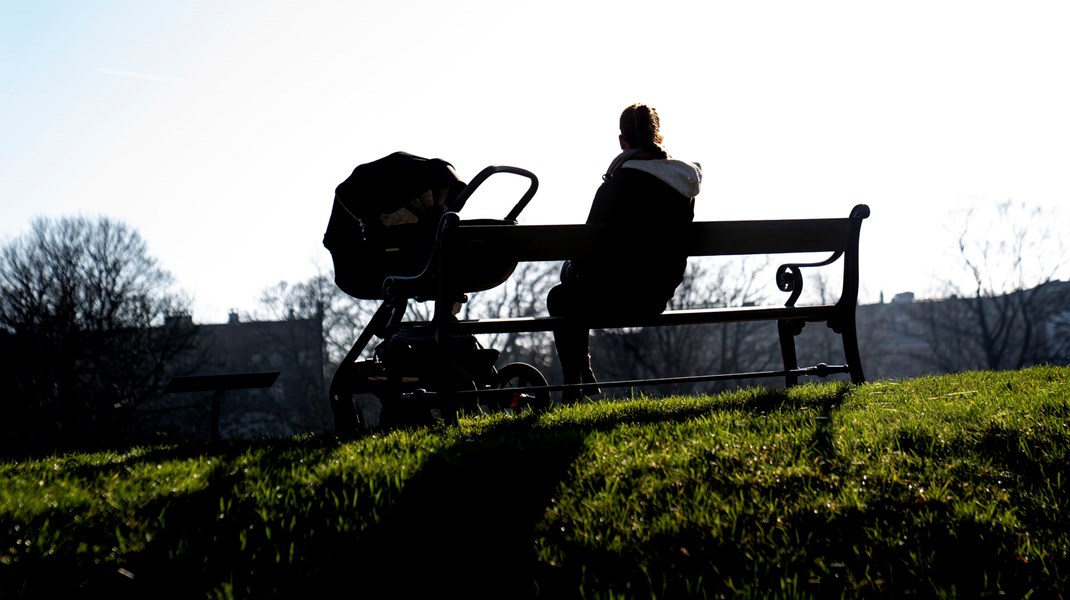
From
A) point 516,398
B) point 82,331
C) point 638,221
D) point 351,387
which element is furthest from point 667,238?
point 82,331

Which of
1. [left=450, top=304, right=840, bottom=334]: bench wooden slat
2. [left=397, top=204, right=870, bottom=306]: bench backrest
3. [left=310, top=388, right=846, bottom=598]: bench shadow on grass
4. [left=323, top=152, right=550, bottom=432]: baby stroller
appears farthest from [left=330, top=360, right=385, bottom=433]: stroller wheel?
[left=310, top=388, right=846, bottom=598]: bench shadow on grass

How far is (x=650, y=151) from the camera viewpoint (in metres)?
5.14

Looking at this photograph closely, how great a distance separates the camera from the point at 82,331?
3272cm

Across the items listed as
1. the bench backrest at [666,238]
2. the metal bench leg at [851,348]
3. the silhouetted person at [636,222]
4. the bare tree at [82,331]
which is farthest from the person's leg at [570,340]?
the bare tree at [82,331]

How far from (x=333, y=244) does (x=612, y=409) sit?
2146 millimetres

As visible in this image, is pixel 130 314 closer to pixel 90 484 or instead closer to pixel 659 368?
pixel 659 368

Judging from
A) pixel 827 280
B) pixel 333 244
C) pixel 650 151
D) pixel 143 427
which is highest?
pixel 827 280

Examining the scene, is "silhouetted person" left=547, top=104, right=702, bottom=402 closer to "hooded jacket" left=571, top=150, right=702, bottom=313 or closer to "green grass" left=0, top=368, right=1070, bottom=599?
"hooded jacket" left=571, top=150, right=702, bottom=313

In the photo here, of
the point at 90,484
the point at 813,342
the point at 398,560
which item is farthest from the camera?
the point at 813,342

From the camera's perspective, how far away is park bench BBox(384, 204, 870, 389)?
4891 mm

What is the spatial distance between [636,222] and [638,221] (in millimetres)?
12

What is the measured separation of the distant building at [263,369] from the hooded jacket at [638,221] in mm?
31742

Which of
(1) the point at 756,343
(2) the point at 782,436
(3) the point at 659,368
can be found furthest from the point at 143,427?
(1) the point at 756,343

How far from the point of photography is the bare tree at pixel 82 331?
29062mm
